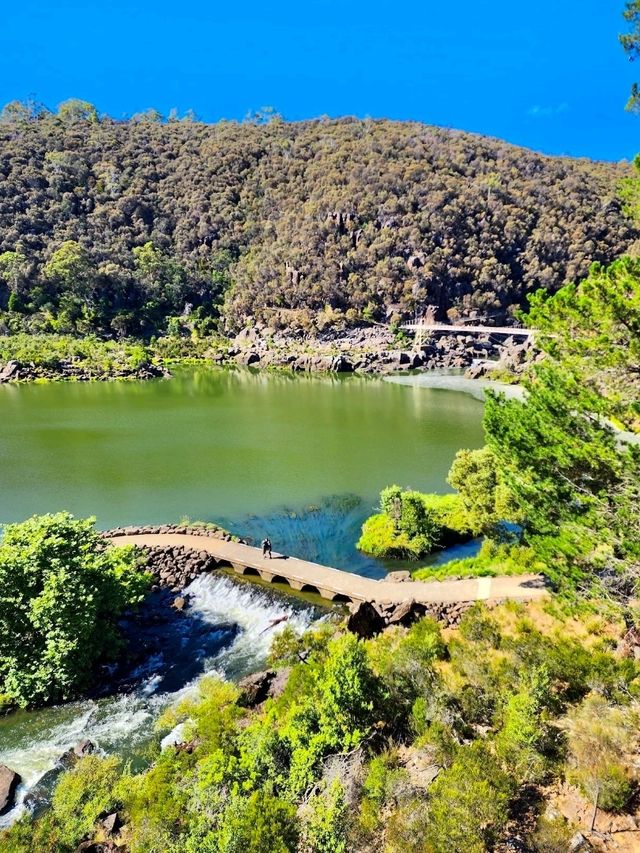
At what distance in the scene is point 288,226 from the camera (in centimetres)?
13088

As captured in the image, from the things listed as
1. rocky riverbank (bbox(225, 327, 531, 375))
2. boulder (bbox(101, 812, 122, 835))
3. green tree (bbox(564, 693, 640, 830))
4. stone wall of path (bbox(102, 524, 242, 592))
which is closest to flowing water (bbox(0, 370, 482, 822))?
stone wall of path (bbox(102, 524, 242, 592))

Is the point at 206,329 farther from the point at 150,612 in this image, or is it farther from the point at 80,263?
the point at 150,612

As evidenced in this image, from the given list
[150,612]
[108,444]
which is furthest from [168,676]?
[108,444]

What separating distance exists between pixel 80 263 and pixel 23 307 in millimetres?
15315

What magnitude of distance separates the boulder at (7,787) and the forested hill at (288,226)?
105m

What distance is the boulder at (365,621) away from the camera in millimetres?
16781

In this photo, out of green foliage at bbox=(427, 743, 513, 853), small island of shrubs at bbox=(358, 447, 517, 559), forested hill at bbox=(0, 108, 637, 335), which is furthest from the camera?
forested hill at bbox=(0, 108, 637, 335)

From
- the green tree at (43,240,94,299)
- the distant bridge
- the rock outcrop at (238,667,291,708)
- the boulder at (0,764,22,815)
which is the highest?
the green tree at (43,240,94,299)

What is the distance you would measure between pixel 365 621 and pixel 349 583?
324cm

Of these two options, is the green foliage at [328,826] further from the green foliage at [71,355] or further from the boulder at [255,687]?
the green foliage at [71,355]

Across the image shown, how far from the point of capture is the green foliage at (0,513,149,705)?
→ 49.4 feet

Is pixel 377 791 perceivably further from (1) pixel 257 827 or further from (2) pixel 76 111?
(2) pixel 76 111

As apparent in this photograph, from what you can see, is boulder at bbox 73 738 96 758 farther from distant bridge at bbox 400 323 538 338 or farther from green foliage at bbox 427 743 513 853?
distant bridge at bbox 400 323 538 338

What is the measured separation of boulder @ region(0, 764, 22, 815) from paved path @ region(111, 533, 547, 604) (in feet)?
34.7
